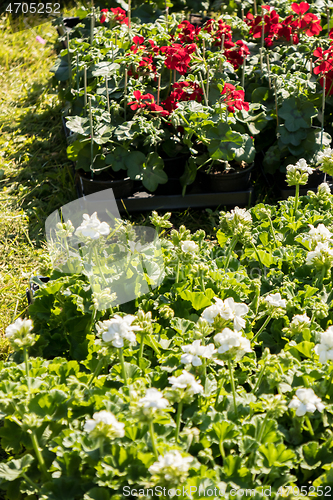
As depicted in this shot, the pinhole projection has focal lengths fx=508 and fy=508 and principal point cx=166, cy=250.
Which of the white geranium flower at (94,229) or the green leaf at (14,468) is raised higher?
the white geranium flower at (94,229)

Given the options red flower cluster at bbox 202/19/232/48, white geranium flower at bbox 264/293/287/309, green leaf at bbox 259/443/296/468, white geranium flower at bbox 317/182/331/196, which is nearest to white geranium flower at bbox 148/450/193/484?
green leaf at bbox 259/443/296/468

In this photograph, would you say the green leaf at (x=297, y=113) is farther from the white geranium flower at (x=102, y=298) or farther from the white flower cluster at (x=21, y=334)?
the white flower cluster at (x=21, y=334)

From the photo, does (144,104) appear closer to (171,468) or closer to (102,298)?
(102,298)

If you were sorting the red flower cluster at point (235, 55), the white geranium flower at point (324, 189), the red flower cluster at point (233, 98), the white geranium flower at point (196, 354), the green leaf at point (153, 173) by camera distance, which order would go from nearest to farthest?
the white geranium flower at point (196, 354) → the white geranium flower at point (324, 189) → the red flower cluster at point (233, 98) → the green leaf at point (153, 173) → the red flower cluster at point (235, 55)

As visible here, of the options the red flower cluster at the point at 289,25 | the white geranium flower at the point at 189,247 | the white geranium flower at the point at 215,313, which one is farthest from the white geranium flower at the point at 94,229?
the red flower cluster at the point at 289,25

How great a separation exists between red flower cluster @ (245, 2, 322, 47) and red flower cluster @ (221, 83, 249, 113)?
0.73 m

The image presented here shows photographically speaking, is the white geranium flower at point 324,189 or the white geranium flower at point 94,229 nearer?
the white geranium flower at point 94,229

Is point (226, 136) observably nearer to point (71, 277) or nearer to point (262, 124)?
point (262, 124)

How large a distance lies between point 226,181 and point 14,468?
6.11ft

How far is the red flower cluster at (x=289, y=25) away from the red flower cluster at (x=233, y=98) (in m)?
0.73

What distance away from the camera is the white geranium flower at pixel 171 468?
3.38 ft

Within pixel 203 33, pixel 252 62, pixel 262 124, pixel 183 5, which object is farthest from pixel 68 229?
pixel 183 5

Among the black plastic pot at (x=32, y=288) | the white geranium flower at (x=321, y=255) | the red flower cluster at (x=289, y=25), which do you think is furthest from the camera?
the red flower cluster at (x=289, y=25)

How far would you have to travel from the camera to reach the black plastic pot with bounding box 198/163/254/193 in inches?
107
